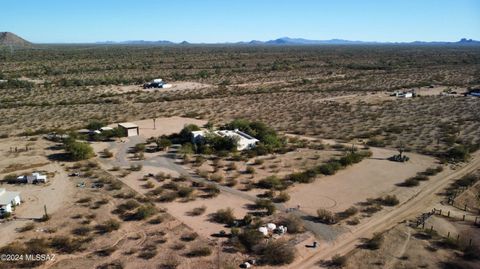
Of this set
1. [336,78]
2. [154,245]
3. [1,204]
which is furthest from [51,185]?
[336,78]

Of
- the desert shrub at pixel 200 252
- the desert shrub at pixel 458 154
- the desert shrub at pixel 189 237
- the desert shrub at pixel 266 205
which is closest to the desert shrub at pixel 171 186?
the desert shrub at pixel 266 205

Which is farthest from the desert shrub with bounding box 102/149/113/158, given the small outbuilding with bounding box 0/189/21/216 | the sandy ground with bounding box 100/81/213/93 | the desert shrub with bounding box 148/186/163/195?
the sandy ground with bounding box 100/81/213/93

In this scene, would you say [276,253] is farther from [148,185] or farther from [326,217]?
[148,185]

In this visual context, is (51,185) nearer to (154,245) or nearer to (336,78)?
(154,245)

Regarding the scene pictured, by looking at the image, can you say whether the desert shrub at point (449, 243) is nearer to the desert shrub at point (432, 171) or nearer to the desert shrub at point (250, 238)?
the desert shrub at point (250, 238)

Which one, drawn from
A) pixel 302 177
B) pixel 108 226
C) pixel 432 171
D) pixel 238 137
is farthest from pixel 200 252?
pixel 432 171
